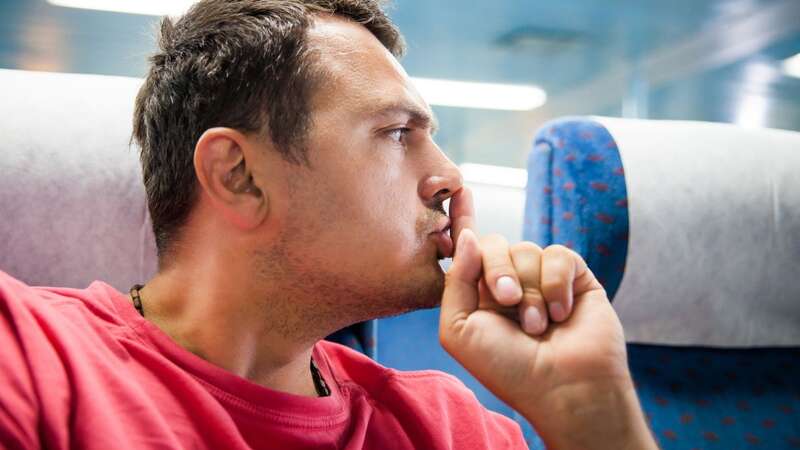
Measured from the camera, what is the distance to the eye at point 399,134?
104 centimetres

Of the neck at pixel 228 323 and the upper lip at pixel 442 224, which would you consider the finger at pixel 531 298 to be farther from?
the neck at pixel 228 323

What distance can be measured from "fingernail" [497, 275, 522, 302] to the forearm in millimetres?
152

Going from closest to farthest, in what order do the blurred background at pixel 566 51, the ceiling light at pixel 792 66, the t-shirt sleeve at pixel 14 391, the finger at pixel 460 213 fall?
the t-shirt sleeve at pixel 14 391
the finger at pixel 460 213
the blurred background at pixel 566 51
the ceiling light at pixel 792 66

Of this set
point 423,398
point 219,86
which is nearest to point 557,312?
point 423,398

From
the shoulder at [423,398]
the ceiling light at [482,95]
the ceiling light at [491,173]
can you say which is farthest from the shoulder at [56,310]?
the ceiling light at [491,173]

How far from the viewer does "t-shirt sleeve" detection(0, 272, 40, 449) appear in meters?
0.67

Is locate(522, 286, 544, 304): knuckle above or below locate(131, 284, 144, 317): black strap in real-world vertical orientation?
above

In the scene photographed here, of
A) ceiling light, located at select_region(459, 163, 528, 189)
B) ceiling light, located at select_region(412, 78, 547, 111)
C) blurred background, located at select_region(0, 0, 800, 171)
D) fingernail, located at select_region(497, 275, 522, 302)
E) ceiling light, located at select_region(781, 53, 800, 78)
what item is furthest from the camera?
ceiling light, located at select_region(459, 163, 528, 189)

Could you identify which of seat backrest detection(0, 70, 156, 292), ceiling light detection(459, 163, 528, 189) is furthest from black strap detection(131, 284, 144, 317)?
ceiling light detection(459, 163, 528, 189)

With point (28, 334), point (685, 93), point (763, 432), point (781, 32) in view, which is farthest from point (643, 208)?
point (685, 93)

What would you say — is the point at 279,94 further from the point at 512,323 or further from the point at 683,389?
the point at 683,389

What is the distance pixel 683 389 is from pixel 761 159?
588 mm

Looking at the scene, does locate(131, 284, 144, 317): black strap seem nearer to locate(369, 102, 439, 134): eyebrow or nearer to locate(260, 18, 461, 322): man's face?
locate(260, 18, 461, 322): man's face

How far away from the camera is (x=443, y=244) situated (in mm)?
1055
